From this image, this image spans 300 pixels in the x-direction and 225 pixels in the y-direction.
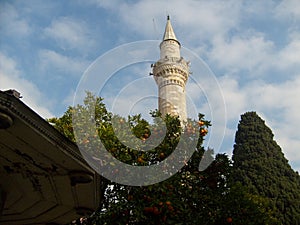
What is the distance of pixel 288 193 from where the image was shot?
1056 inches

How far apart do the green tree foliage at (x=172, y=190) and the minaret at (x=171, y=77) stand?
42.7 feet

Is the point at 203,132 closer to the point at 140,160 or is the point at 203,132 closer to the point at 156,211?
the point at 140,160

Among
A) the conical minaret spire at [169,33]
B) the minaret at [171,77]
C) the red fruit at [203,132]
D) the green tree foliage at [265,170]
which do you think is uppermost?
the conical minaret spire at [169,33]

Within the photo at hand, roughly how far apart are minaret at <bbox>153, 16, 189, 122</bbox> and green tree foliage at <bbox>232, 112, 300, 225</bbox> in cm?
627

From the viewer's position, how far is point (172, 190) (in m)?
9.78

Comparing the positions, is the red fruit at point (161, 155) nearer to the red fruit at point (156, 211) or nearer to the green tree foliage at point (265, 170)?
the red fruit at point (156, 211)

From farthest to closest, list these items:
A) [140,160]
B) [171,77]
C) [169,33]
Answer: [169,33]
[171,77]
[140,160]

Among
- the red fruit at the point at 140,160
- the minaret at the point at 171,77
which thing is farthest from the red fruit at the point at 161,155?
the minaret at the point at 171,77

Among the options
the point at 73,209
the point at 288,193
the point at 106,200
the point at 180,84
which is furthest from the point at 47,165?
the point at 288,193

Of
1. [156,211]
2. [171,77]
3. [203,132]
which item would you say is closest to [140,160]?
[156,211]

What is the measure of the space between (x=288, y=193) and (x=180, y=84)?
12.0 meters

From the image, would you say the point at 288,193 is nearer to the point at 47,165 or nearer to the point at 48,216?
the point at 48,216

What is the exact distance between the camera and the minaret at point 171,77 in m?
25.1

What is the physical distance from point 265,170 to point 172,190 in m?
20.8
